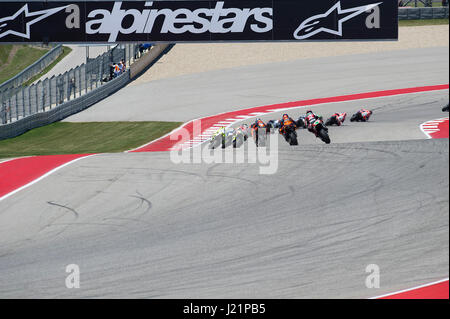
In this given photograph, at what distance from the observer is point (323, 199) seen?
7.78m

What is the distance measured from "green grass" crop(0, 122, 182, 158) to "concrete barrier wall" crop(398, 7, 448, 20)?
17.4m

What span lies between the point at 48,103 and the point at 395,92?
13.8 meters

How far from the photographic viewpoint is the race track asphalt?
254 inches

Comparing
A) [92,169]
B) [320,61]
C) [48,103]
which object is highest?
[320,61]

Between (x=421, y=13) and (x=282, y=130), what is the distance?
77.7 feet

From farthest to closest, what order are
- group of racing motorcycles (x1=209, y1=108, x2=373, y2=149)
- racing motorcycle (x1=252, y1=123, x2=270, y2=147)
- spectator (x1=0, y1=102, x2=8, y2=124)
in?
spectator (x1=0, y1=102, x2=8, y2=124) → racing motorcycle (x1=252, y1=123, x2=270, y2=147) → group of racing motorcycles (x1=209, y1=108, x2=373, y2=149)

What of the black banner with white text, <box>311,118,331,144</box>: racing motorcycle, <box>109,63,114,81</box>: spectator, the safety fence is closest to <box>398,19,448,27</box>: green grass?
the safety fence

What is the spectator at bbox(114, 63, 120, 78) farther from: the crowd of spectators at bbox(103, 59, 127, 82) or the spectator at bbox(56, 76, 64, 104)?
the spectator at bbox(56, 76, 64, 104)

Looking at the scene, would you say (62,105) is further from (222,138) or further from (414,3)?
(414,3)

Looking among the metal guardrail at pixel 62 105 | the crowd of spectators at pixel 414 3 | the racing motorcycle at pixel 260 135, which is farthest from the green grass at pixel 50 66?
the racing motorcycle at pixel 260 135
